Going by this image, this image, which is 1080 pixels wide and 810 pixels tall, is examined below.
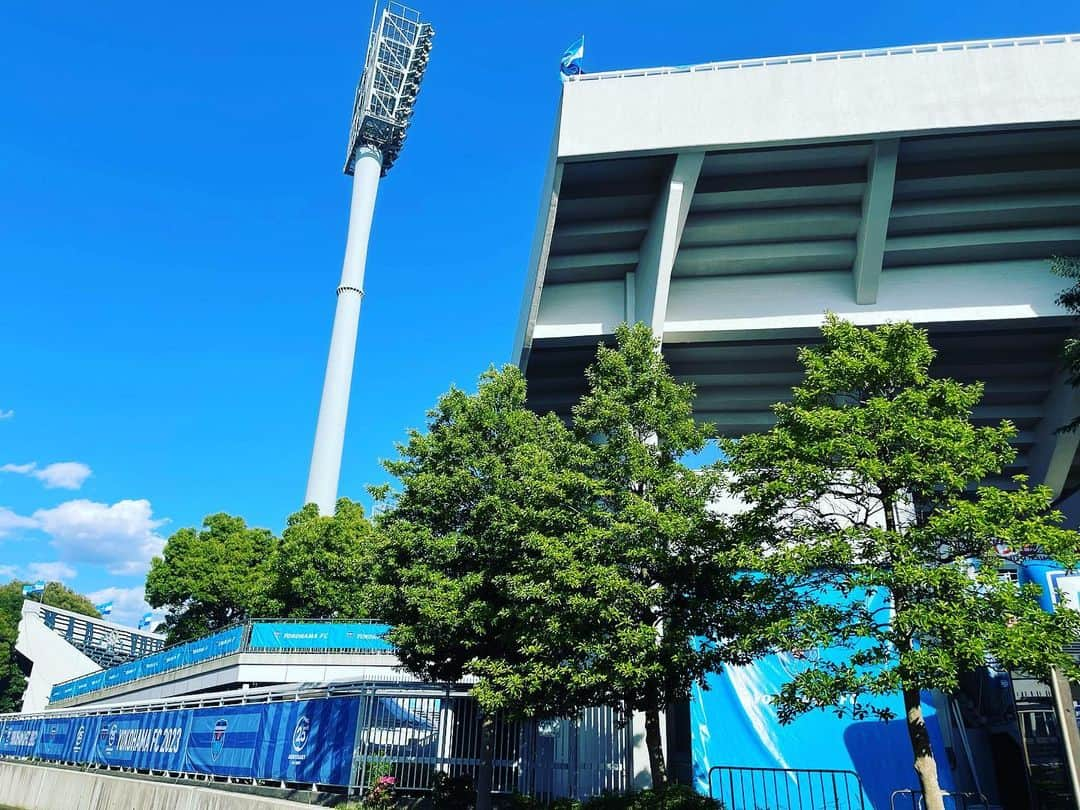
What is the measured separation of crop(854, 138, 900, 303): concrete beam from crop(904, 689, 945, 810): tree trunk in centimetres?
1744

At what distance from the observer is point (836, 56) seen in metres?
22.1

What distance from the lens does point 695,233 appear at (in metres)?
25.5

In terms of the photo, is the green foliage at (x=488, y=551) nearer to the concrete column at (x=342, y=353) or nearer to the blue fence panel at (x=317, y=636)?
the blue fence panel at (x=317, y=636)

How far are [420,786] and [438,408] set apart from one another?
720 centimetres

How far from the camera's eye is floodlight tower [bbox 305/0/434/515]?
5666 centimetres

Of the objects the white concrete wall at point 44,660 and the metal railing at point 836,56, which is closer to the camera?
the metal railing at point 836,56

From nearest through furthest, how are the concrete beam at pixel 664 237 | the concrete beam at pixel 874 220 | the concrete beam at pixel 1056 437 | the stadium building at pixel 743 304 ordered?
the stadium building at pixel 743 304 → the concrete beam at pixel 874 220 → the concrete beam at pixel 664 237 → the concrete beam at pixel 1056 437

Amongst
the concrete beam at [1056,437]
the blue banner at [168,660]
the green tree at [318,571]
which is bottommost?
A: the blue banner at [168,660]

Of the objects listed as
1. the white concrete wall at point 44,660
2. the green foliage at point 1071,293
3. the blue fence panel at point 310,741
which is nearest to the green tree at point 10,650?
the white concrete wall at point 44,660

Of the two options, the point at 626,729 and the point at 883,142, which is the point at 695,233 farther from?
the point at 626,729

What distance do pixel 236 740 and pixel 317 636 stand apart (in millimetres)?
11114

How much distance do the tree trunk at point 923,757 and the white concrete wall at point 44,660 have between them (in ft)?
217

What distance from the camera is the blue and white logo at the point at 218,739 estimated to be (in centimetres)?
1602

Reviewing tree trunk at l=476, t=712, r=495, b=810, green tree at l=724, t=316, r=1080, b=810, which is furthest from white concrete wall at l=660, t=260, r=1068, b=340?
tree trunk at l=476, t=712, r=495, b=810
